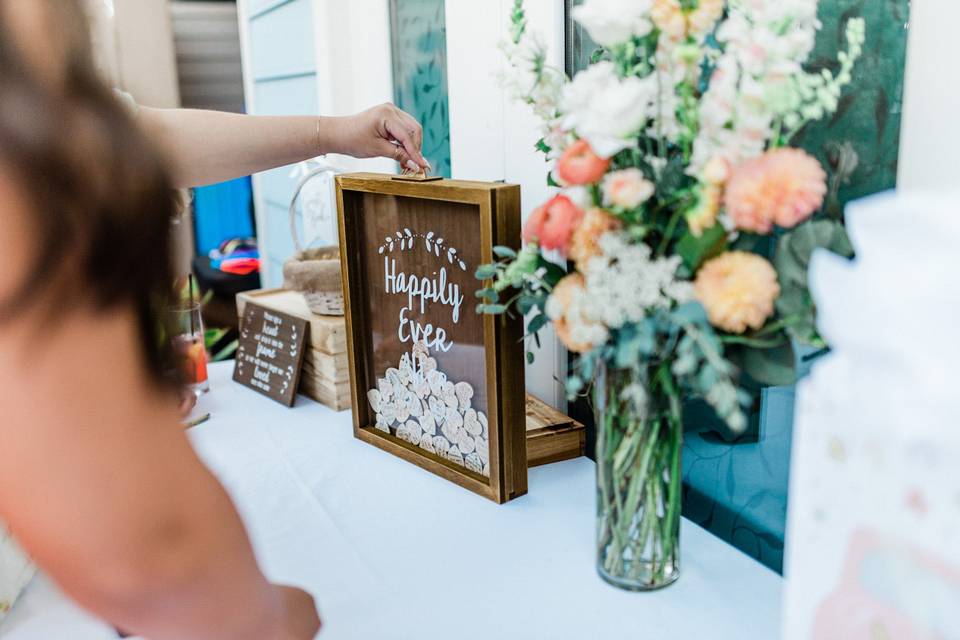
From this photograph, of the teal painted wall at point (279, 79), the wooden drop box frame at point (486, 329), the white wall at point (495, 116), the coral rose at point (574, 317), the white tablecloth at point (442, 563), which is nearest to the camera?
the coral rose at point (574, 317)

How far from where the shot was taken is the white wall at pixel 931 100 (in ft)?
2.35

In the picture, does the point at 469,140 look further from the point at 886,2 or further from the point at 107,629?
the point at 107,629

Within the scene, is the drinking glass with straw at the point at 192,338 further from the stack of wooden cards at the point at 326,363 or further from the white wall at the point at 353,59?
the white wall at the point at 353,59

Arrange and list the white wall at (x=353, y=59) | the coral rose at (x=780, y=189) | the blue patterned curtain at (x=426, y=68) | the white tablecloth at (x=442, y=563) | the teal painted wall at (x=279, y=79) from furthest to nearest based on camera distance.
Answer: the teal painted wall at (x=279, y=79) < the white wall at (x=353, y=59) < the blue patterned curtain at (x=426, y=68) < the white tablecloth at (x=442, y=563) < the coral rose at (x=780, y=189)

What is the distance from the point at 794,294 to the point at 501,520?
1.71 feet

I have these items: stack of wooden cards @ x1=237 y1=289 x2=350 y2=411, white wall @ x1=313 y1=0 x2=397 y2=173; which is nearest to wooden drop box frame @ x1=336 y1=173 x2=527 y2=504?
stack of wooden cards @ x1=237 y1=289 x2=350 y2=411

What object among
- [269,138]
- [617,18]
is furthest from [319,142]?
[617,18]

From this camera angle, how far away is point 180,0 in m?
4.51

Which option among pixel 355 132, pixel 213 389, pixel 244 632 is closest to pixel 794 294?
pixel 244 632

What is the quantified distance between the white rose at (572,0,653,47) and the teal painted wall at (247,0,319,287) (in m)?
1.82

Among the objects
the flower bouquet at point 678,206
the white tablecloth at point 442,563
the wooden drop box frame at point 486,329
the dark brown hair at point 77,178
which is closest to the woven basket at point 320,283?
the wooden drop box frame at point 486,329

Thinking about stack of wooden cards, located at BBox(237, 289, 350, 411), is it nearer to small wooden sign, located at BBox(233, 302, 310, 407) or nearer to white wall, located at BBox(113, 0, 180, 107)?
small wooden sign, located at BBox(233, 302, 310, 407)

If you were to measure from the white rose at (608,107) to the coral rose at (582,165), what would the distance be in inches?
0.6

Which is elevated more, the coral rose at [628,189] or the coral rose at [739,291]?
the coral rose at [628,189]
